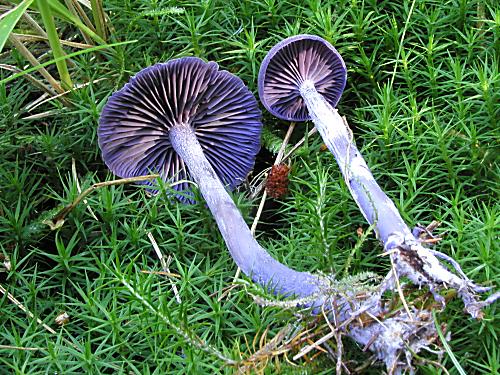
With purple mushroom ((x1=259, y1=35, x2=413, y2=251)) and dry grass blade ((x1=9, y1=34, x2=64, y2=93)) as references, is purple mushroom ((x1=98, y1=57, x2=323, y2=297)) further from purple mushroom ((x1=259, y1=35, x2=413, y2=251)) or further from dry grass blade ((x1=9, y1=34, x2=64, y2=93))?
dry grass blade ((x1=9, y1=34, x2=64, y2=93))

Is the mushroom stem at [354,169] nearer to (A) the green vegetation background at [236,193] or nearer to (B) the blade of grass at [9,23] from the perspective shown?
(A) the green vegetation background at [236,193]

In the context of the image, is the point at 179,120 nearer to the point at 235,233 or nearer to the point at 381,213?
the point at 235,233

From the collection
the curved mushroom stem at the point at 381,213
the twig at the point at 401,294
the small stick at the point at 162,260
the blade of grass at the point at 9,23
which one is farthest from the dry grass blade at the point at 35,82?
the twig at the point at 401,294

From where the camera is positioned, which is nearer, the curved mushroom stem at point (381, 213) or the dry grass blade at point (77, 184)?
the curved mushroom stem at point (381, 213)

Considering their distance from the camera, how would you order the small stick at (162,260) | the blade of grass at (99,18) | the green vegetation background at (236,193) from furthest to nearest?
the blade of grass at (99,18), the small stick at (162,260), the green vegetation background at (236,193)

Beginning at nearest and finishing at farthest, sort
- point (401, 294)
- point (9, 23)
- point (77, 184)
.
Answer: point (401, 294), point (9, 23), point (77, 184)

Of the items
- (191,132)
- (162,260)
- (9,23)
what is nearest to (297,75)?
(191,132)

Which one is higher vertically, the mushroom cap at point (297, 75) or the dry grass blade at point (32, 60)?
the dry grass blade at point (32, 60)

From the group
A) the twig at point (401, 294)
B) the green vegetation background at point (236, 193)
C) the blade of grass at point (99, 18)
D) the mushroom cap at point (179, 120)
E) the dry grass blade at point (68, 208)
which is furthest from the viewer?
the blade of grass at point (99, 18)
